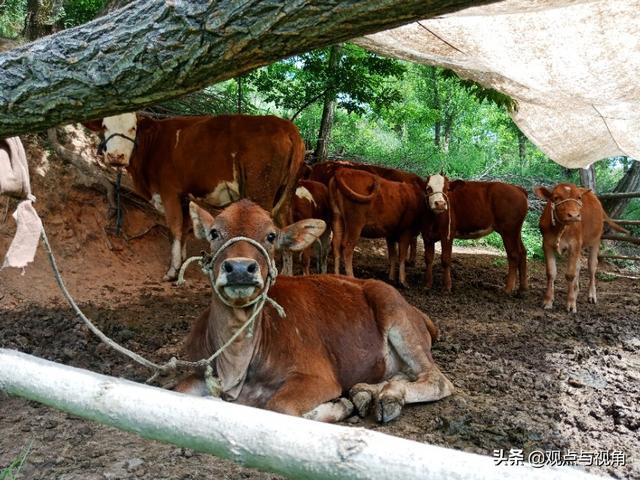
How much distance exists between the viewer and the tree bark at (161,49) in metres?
2.38

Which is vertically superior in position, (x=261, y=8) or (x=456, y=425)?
(x=261, y=8)

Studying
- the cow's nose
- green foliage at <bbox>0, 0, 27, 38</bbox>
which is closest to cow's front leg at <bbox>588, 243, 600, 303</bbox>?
the cow's nose

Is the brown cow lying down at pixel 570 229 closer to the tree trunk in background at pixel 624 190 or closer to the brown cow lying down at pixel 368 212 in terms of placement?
the brown cow lying down at pixel 368 212

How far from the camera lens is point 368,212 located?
10023mm

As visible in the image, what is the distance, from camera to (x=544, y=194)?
9297 mm

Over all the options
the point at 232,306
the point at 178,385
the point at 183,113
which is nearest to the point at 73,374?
the point at 232,306

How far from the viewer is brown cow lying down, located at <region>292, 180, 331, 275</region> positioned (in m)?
9.59

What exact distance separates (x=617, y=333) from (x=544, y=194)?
2.95m

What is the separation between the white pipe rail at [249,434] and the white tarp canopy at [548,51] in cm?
414

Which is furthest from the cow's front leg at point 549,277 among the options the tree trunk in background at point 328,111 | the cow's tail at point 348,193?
the tree trunk in background at point 328,111

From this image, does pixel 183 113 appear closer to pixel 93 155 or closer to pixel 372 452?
pixel 93 155

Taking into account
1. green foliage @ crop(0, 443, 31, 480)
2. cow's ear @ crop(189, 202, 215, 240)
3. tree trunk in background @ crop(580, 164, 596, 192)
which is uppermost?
cow's ear @ crop(189, 202, 215, 240)

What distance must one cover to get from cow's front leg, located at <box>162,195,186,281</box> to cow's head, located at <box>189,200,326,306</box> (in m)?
4.20

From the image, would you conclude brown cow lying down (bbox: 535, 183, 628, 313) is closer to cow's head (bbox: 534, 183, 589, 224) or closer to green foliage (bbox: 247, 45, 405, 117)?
cow's head (bbox: 534, 183, 589, 224)
